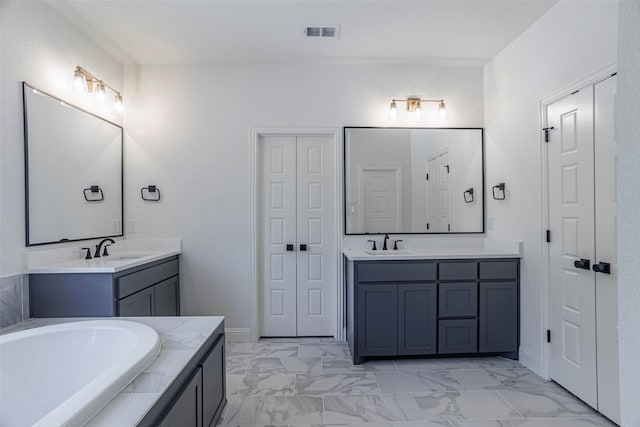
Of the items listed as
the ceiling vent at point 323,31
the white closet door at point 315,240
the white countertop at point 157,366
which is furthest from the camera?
the white closet door at point 315,240

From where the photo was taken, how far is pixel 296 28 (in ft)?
8.34

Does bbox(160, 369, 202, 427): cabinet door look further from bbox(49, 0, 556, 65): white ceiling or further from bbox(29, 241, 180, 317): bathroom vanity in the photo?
bbox(49, 0, 556, 65): white ceiling

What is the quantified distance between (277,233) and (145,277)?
1236 millimetres

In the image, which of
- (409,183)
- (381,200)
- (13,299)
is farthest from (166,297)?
(409,183)

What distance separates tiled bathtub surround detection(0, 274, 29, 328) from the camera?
1864mm

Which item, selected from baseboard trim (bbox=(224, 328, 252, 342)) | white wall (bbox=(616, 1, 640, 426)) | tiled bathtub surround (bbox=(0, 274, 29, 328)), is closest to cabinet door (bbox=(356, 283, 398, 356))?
baseboard trim (bbox=(224, 328, 252, 342))

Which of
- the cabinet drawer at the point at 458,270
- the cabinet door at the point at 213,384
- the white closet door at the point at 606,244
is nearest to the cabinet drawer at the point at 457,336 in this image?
the cabinet drawer at the point at 458,270

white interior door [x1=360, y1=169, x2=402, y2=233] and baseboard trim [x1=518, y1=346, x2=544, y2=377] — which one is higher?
white interior door [x1=360, y1=169, x2=402, y2=233]

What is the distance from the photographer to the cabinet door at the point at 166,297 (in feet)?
8.72

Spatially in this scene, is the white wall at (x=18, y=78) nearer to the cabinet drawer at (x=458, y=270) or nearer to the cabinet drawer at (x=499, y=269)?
the cabinet drawer at (x=458, y=270)

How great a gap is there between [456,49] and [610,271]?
2162mm

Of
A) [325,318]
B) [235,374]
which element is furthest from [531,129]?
[235,374]

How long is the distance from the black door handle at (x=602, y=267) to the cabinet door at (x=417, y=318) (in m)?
1.06

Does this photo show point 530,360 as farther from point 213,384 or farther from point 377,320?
point 213,384
